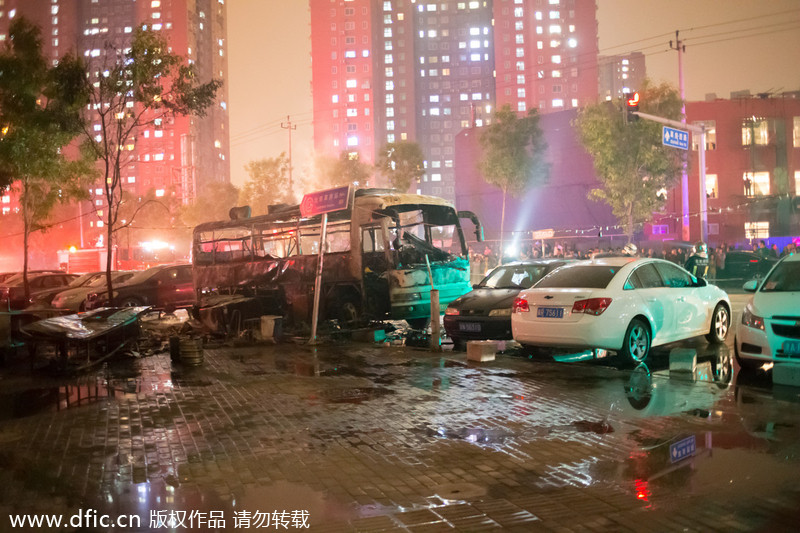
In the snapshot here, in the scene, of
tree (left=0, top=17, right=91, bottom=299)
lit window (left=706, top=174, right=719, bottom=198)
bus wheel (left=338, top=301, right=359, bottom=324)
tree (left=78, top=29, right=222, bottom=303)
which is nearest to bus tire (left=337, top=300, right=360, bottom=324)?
bus wheel (left=338, top=301, right=359, bottom=324)

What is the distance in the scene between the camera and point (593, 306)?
9320 millimetres

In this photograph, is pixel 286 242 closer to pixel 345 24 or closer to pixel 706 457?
pixel 706 457

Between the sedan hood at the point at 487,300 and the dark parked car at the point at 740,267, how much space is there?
20.6 metres

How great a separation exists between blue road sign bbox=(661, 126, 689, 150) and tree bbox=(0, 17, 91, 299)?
18.8m

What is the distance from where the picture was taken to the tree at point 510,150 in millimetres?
47781

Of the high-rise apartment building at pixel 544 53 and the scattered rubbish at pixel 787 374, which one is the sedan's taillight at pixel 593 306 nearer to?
the scattered rubbish at pixel 787 374

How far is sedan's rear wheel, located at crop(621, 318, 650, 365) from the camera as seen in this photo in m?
9.51

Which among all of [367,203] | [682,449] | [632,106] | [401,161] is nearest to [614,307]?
[682,449]

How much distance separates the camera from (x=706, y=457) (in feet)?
17.4

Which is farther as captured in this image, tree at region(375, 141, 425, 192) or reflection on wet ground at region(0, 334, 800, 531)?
tree at region(375, 141, 425, 192)

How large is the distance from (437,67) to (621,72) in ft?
206

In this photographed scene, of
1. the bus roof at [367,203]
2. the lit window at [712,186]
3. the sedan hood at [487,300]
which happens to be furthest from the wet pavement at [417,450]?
the lit window at [712,186]

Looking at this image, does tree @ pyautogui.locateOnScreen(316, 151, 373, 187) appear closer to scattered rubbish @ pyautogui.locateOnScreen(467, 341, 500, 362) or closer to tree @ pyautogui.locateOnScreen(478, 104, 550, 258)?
tree @ pyautogui.locateOnScreen(478, 104, 550, 258)

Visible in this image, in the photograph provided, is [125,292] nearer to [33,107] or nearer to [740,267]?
[33,107]
